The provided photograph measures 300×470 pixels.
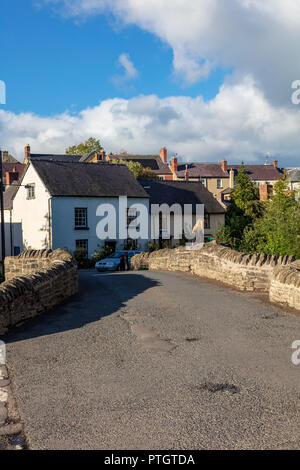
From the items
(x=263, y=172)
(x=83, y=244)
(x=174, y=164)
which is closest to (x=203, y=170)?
(x=174, y=164)

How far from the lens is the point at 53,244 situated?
3909 centimetres

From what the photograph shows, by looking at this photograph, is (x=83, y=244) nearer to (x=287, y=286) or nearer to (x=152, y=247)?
(x=152, y=247)

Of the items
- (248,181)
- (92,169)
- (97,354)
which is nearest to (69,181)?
(92,169)

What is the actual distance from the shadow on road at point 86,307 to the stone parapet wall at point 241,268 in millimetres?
2372

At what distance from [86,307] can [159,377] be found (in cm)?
571

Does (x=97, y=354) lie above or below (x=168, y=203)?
below

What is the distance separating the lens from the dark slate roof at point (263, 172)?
3669 inches

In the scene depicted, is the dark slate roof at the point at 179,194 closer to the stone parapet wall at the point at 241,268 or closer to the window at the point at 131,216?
the window at the point at 131,216

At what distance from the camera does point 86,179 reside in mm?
42406

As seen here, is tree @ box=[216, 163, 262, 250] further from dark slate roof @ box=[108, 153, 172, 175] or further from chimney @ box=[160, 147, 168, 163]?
chimney @ box=[160, 147, 168, 163]

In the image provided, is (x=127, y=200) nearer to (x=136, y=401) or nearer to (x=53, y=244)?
(x=53, y=244)

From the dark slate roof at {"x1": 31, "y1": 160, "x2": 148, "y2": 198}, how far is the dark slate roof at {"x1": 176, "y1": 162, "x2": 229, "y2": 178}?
3930 cm
